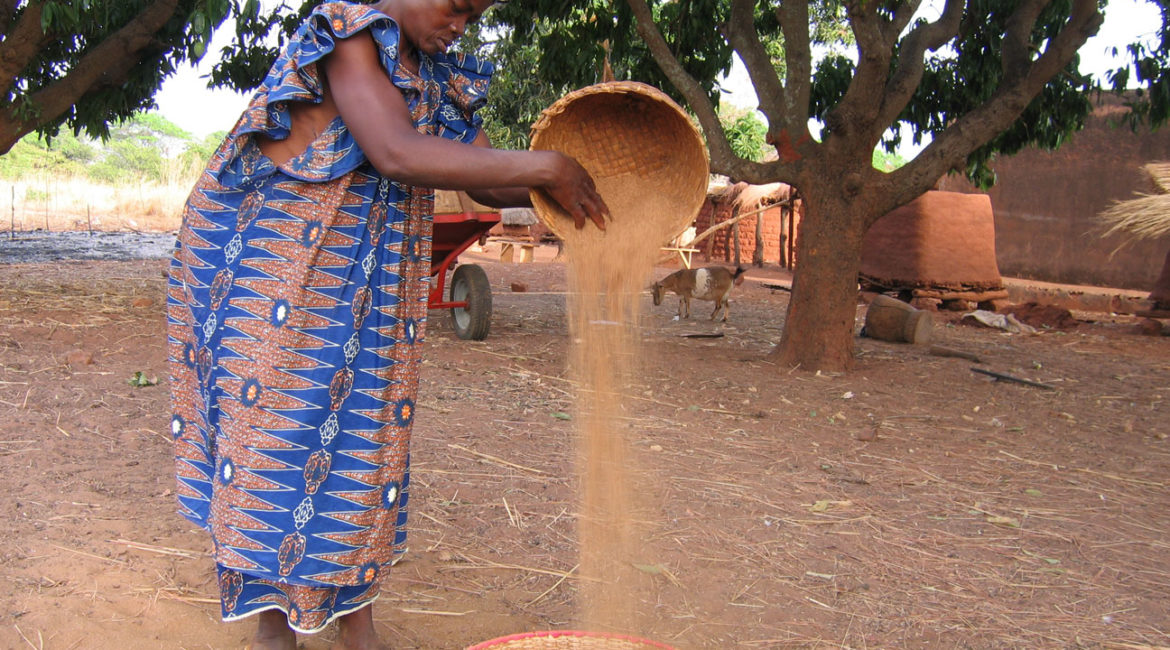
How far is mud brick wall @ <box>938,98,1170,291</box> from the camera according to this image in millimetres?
10953

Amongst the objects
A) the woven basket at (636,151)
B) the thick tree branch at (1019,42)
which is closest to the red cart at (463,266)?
the thick tree branch at (1019,42)

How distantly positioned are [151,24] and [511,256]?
409 inches

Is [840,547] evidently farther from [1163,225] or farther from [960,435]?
[1163,225]

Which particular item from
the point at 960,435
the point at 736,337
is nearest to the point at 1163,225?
the point at 736,337

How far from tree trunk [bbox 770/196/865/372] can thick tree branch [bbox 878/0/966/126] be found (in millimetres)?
612

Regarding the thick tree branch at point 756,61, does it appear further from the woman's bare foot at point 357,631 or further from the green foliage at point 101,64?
the woman's bare foot at point 357,631

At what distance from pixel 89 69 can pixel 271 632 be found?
18.2 feet

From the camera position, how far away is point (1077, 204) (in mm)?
11562

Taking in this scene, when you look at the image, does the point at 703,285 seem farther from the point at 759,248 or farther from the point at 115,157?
the point at 115,157

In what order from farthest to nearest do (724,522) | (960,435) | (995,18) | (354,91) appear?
(995,18) < (960,435) < (724,522) < (354,91)

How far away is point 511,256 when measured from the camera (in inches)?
642

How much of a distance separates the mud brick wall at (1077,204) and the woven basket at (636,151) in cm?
1000

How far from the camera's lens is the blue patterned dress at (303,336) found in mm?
1682

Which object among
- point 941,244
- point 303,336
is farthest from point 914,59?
point 941,244
